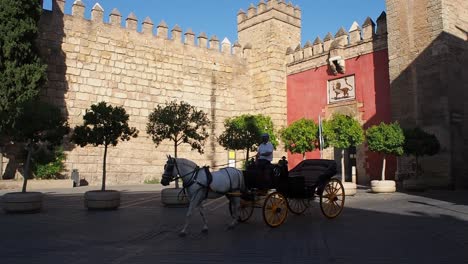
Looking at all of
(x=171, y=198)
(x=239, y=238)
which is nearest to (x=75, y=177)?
(x=171, y=198)

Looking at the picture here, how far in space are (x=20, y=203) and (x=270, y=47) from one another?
53.8 ft

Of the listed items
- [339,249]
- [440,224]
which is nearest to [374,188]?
[440,224]

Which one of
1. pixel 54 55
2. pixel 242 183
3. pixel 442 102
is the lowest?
pixel 242 183

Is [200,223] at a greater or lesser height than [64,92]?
lesser

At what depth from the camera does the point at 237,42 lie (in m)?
23.5

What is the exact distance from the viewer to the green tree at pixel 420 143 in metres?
13.6

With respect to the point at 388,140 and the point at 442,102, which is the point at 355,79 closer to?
the point at 442,102

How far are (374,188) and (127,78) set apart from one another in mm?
12080

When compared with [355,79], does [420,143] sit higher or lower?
lower

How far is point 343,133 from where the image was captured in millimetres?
15031

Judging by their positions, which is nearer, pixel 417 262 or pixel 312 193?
pixel 417 262

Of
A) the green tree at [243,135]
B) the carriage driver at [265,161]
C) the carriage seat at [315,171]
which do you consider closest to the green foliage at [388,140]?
the green tree at [243,135]

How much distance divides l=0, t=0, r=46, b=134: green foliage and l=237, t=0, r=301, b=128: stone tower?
11607 millimetres

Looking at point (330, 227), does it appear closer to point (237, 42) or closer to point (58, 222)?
point (58, 222)
